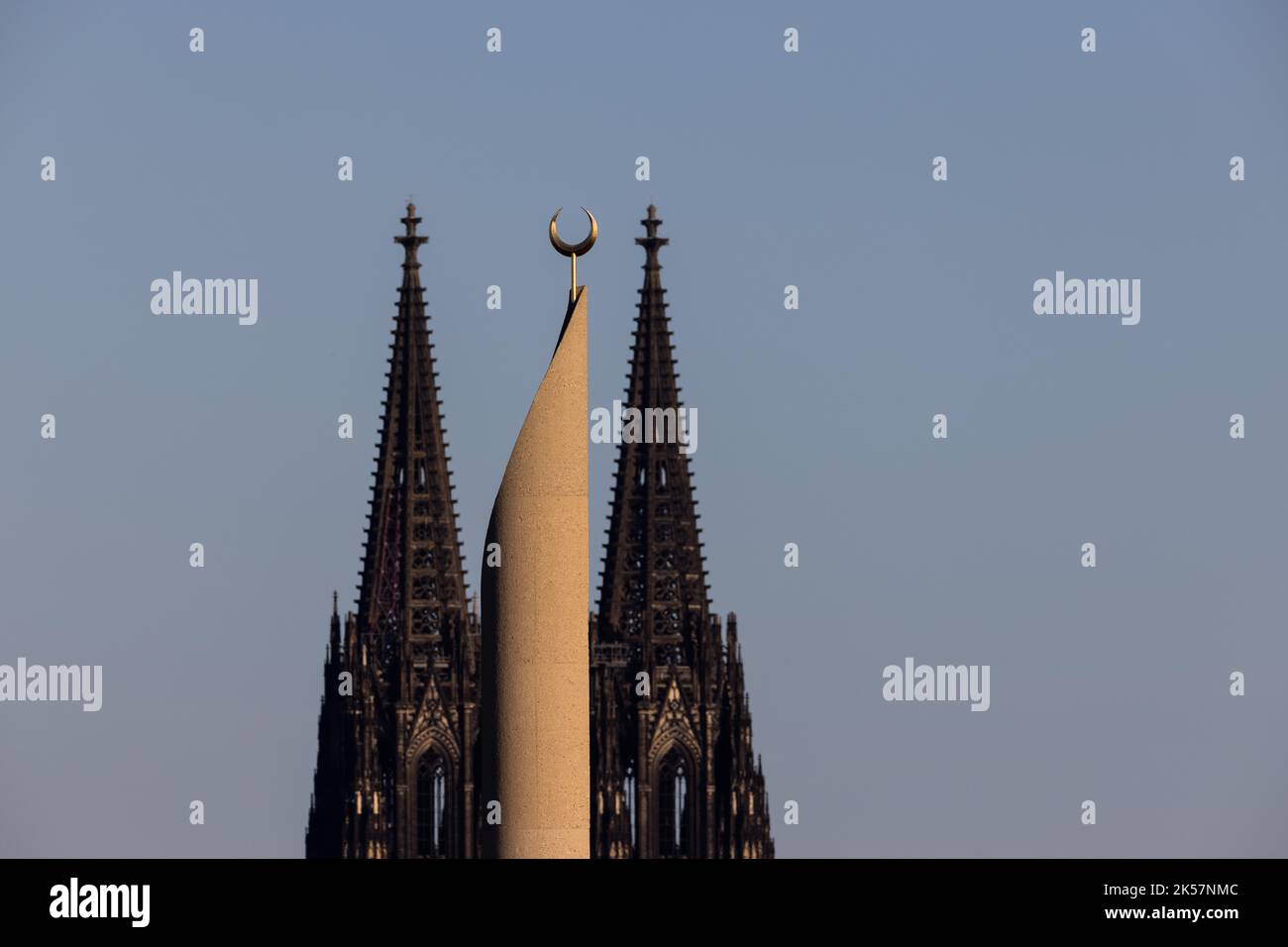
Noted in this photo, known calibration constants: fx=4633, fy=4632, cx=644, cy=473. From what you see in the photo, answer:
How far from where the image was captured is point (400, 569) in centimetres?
12506

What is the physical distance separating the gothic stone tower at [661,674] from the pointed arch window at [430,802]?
4107 mm

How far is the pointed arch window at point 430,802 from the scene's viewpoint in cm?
12412

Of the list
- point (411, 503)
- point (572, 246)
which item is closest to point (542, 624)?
point (572, 246)

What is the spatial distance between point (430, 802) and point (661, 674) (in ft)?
23.5

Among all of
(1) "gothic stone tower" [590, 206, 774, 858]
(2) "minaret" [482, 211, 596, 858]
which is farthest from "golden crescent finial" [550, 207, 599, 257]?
(1) "gothic stone tower" [590, 206, 774, 858]

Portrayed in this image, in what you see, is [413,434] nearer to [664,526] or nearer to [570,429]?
[664,526]

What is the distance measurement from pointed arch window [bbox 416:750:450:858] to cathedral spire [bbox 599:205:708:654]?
5.89 metres

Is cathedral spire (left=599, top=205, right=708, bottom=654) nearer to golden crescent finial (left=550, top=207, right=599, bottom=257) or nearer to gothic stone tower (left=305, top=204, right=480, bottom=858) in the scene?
gothic stone tower (left=305, top=204, right=480, bottom=858)
